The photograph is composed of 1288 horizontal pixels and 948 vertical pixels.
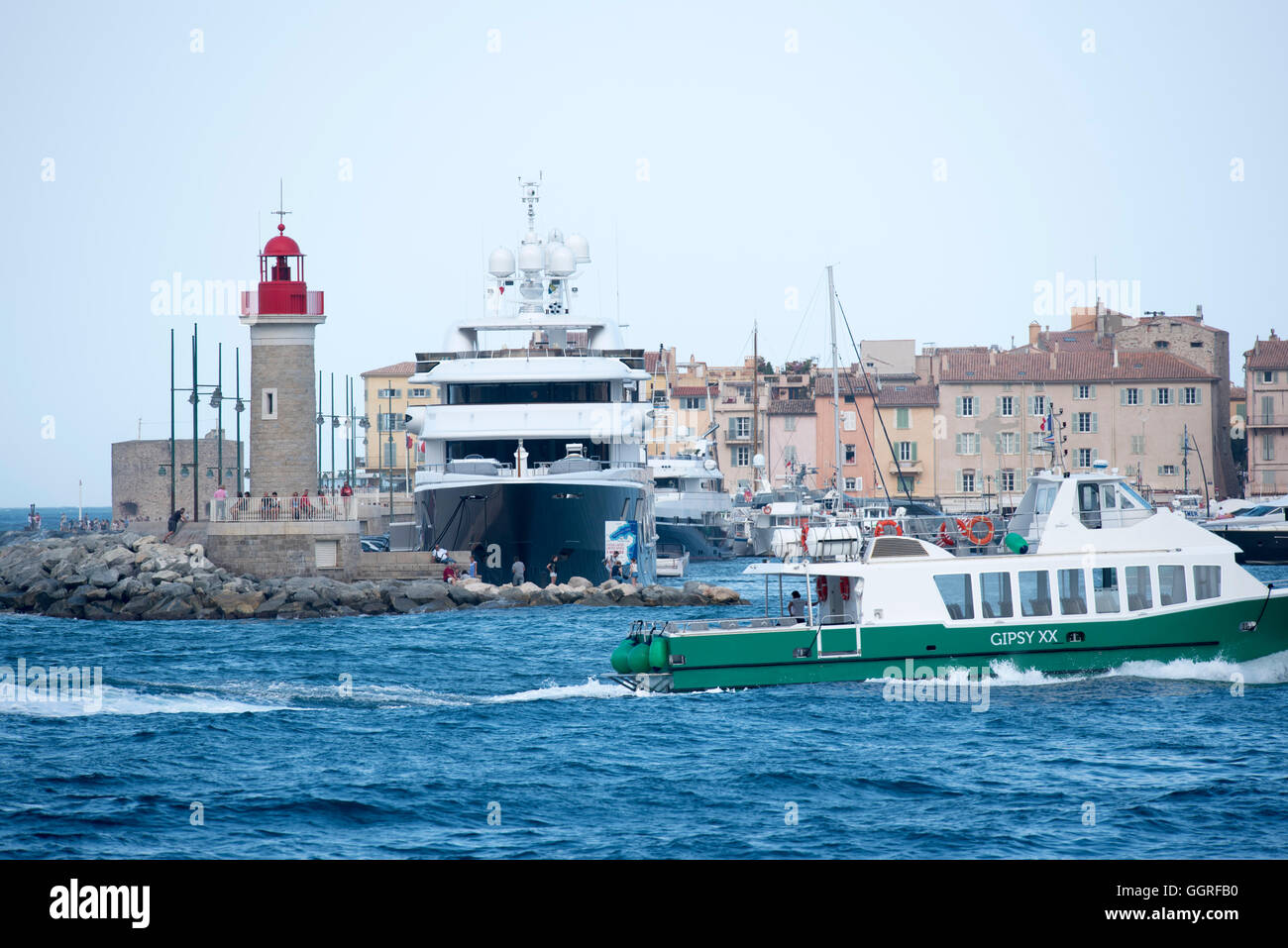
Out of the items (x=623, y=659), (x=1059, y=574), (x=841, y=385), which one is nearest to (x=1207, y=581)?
(x=1059, y=574)

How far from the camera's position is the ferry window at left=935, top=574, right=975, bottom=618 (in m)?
23.1

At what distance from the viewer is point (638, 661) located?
23141mm

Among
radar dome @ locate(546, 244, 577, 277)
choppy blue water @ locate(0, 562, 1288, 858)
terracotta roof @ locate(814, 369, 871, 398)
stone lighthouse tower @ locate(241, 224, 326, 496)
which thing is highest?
radar dome @ locate(546, 244, 577, 277)

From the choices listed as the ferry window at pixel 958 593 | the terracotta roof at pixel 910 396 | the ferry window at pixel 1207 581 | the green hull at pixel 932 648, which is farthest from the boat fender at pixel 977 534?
the terracotta roof at pixel 910 396

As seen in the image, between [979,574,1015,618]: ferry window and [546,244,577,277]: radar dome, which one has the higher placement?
[546,244,577,277]: radar dome

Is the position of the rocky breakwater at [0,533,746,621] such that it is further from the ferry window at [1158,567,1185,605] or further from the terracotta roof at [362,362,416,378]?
the terracotta roof at [362,362,416,378]

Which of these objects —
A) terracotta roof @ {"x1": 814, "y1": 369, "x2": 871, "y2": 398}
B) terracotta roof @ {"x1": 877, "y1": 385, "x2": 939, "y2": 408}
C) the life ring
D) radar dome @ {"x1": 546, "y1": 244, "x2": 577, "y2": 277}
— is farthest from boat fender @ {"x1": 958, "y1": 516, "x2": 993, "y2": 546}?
terracotta roof @ {"x1": 814, "y1": 369, "x2": 871, "y2": 398}

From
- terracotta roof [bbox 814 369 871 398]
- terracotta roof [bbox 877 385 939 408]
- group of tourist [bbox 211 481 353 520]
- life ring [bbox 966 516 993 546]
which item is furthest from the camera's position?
terracotta roof [bbox 814 369 871 398]

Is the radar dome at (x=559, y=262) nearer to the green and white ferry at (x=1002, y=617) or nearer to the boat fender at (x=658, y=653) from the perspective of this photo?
the green and white ferry at (x=1002, y=617)

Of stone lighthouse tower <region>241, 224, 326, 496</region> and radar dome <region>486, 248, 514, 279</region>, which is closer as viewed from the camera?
stone lighthouse tower <region>241, 224, 326, 496</region>

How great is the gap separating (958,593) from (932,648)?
37.8 inches

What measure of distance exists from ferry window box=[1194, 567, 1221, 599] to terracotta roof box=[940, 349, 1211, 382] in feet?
205

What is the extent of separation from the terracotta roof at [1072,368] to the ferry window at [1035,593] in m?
62.9

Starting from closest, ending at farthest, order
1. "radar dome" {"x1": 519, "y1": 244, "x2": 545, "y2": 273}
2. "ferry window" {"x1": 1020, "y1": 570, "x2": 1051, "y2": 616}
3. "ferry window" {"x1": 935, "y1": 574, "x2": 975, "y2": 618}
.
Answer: "ferry window" {"x1": 935, "y1": 574, "x2": 975, "y2": 618} → "ferry window" {"x1": 1020, "y1": 570, "x2": 1051, "y2": 616} → "radar dome" {"x1": 519, "y1": 244, "x2": 545, "y2": 273}
